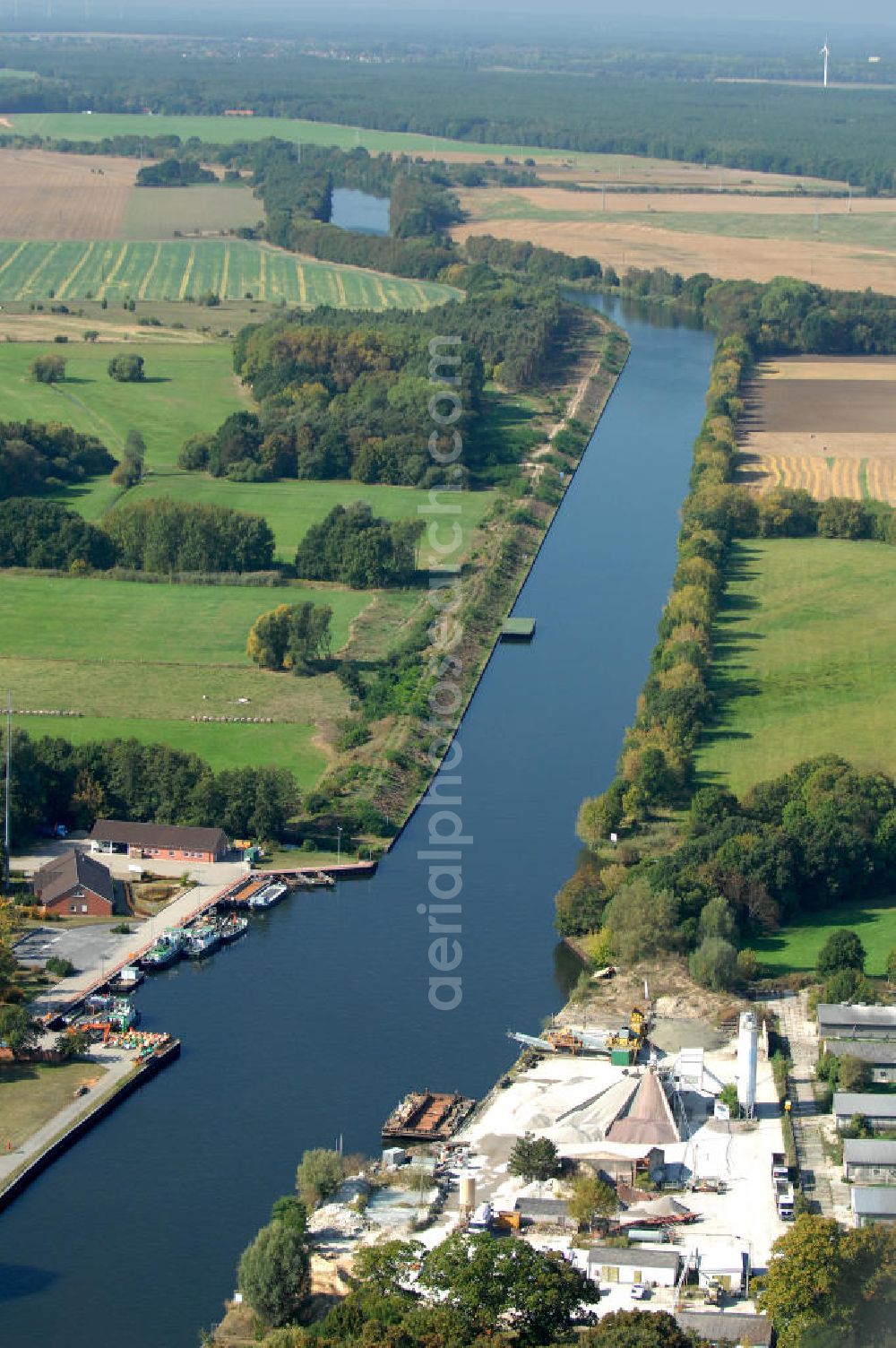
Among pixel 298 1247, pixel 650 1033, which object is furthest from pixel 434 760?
pixel 298 1247

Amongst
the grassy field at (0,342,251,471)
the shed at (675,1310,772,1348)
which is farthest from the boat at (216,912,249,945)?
the grassy field at (0,342,251,471)

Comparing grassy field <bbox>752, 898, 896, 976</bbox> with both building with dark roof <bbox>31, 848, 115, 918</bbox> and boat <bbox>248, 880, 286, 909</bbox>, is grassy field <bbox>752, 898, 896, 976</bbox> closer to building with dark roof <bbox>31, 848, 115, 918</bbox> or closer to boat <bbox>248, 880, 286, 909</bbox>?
boat <bbox>248, 880, 286, 909</bbox>

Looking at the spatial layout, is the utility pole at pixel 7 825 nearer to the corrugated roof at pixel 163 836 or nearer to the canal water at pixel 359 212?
the corrugated roof at pixel 163 836

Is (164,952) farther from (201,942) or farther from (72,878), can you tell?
(72,878)

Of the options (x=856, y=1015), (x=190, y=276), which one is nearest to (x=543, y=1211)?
(x=856, y=1015)

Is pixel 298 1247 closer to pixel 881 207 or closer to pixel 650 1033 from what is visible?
pixel 650 1033
